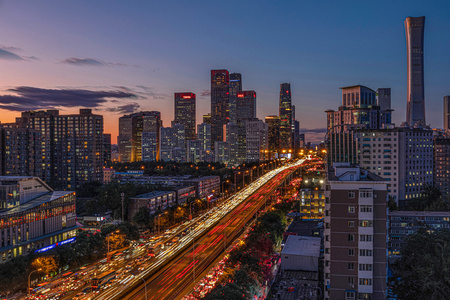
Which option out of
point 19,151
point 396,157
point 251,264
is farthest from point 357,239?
point 19,151

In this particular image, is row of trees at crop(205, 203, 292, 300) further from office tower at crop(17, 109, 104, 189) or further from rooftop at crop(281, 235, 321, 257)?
office tower at crop(17, 109, 104, 189)

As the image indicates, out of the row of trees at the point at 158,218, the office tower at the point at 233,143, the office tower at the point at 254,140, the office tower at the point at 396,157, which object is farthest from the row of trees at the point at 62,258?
the office tower at the point at 254,140

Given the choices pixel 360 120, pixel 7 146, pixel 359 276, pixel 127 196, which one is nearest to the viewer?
pixel 359 276

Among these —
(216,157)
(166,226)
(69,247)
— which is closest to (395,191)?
(166,226)

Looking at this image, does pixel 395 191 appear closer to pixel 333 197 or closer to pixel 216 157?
pixel 333 197

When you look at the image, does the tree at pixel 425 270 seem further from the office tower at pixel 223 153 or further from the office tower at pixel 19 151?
the office tower at pixel 223 153

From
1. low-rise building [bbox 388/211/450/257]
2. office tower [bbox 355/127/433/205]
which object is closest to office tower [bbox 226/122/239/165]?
office tower [bbox 355/127/433/205]
